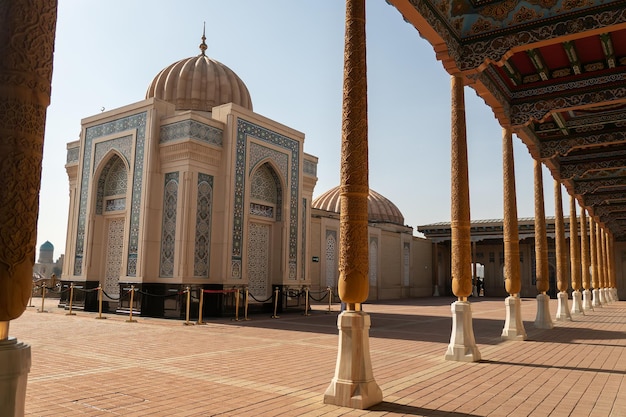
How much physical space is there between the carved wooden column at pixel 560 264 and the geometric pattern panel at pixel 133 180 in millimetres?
12437

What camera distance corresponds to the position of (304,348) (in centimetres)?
865

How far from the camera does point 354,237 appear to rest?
207 inches

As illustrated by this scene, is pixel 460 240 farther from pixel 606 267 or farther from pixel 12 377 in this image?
pixel 606 267

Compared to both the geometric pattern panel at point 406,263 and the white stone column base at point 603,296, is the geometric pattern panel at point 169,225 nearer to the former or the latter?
the geometric pattern panel at point 406,263

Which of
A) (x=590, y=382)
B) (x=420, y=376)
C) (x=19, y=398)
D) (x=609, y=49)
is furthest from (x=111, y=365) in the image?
(x=609, y=49)

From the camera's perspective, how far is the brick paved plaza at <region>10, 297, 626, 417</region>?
4711mm

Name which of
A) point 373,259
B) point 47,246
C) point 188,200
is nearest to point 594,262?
point 373,259

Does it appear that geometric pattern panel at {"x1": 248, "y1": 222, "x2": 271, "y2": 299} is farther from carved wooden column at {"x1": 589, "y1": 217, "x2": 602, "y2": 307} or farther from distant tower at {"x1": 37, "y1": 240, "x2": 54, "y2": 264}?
distant tower at {"x1": 37, "y1": 240, "x2": 54, "y2": 264}

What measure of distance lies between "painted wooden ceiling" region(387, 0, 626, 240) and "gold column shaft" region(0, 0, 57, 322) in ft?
18.1

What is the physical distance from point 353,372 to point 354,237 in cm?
134

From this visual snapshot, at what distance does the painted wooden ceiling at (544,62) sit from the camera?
7.90 m

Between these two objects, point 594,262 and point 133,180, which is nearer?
point 133,180

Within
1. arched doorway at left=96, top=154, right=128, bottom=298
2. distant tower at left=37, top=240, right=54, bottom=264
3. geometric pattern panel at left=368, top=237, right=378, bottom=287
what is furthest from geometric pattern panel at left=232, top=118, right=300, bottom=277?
distant tower at left=37, top=240, right=54, bottom=264

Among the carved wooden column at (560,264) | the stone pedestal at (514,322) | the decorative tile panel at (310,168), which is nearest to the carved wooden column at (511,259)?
the stone pedestal at (514,322)
